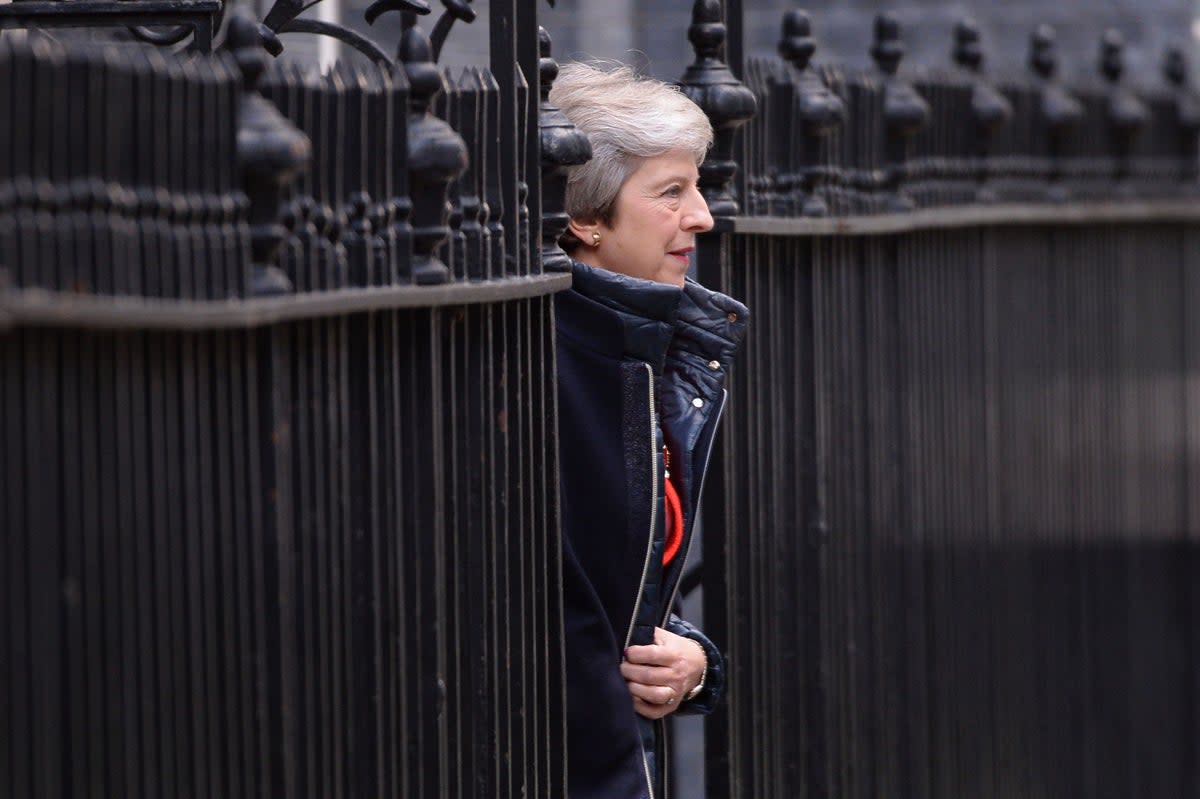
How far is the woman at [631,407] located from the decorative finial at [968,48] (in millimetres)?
2268

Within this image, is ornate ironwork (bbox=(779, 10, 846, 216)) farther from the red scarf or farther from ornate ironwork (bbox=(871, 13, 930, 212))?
the red scarf

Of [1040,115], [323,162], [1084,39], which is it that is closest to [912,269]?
[1040,115]

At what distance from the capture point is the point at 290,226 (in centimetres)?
242

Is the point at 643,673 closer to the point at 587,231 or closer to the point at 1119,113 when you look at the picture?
the point at 587,231

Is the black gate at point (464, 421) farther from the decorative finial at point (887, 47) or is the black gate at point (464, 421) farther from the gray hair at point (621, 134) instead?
the gray hair at point (621, 134)

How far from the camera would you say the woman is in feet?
11.2

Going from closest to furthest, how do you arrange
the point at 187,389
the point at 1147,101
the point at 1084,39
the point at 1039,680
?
the point at 187,389, the point at 1039,680, the point at 1147,101, the point at 1084,39

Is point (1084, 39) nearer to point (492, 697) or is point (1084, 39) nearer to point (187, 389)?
point (492, 697)

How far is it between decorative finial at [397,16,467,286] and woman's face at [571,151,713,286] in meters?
0.75

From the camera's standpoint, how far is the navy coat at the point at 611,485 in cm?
340

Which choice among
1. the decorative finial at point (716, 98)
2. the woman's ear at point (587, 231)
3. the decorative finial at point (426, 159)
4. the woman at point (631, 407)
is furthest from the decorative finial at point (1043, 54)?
the decorative finial at point (426, 159)

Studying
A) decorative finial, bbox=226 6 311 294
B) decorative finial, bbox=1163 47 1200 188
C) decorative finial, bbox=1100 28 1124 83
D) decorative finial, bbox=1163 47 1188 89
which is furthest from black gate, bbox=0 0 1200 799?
decorative finial, bbox=1163 47 1188 89

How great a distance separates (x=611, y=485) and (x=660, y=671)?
34 centimetres

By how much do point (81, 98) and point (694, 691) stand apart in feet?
6.28
